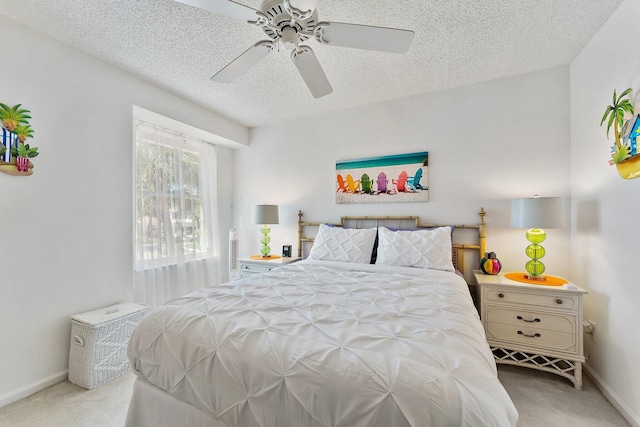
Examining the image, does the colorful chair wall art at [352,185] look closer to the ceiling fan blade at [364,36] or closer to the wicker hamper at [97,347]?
the ceiling fan blade at [364,36]

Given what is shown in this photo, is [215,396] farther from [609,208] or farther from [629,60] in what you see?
[629,60]

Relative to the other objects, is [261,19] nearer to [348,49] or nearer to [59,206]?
[348,49]

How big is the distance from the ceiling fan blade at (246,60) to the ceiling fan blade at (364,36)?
34 cm

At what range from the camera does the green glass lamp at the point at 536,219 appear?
2.13 m

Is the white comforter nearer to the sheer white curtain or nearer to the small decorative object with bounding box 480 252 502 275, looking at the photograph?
the small decorative object with bounding box 480 252 502 275

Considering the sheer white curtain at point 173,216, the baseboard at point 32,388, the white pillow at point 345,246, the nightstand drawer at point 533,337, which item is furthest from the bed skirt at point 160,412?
the nightstand drawer at point 533,337

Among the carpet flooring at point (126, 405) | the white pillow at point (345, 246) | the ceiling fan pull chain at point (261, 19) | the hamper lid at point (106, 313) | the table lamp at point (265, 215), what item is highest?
the ceiling fan pull chain at point (261, 19)

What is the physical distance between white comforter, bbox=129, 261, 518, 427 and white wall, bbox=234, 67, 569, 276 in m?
1.52

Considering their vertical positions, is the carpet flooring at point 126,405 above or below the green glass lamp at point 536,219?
below

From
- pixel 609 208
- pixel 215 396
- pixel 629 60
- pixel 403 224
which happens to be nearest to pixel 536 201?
pixel 609 208

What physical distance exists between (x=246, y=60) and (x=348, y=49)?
0.95 metres

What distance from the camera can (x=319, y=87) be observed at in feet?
6.44

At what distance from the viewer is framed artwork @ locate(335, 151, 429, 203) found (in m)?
3.02

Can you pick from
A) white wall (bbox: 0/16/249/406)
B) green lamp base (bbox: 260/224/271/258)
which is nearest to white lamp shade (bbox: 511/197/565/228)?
green lamp base (bbox: 260/224/271/258)
